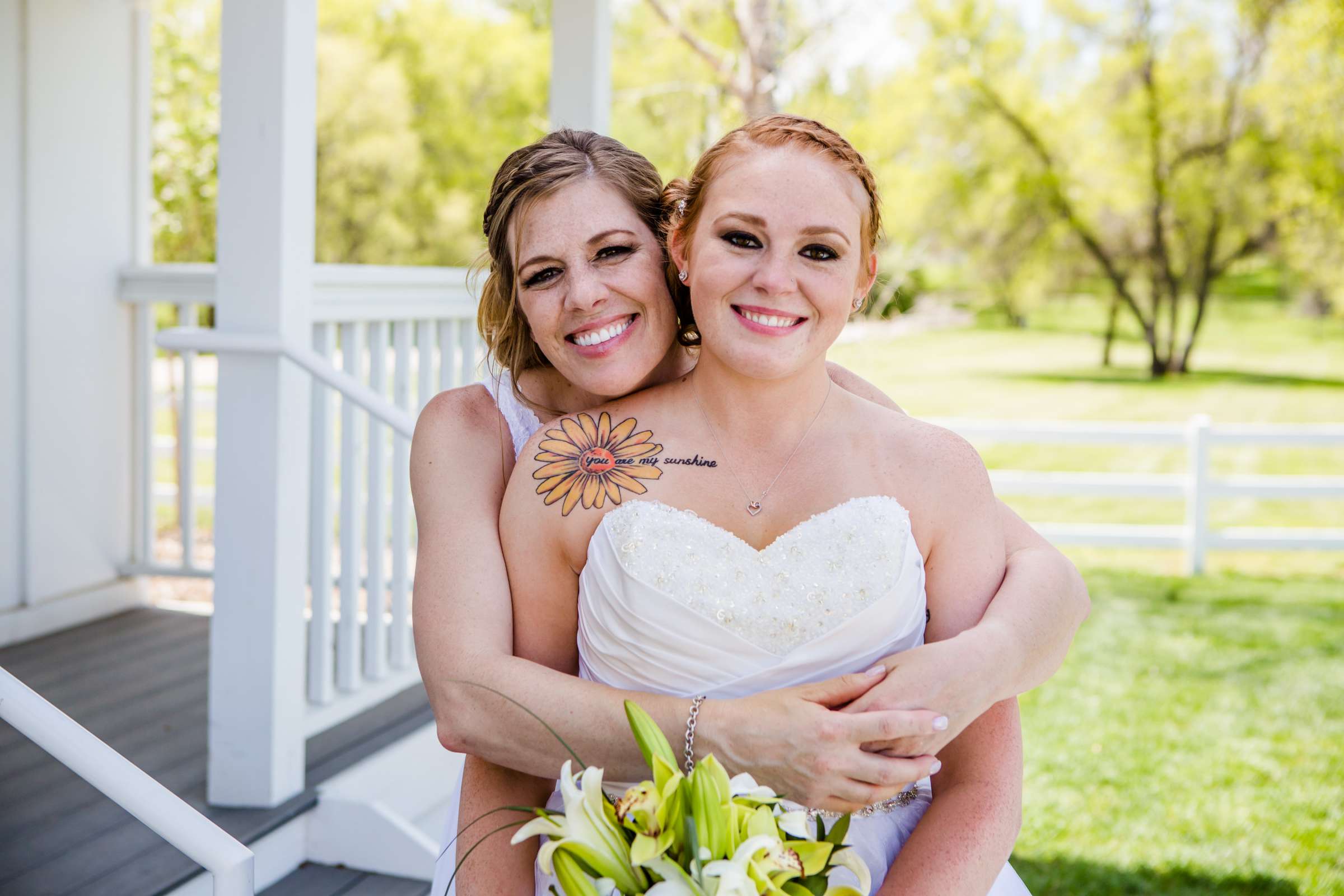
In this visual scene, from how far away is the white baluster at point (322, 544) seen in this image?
3984mm

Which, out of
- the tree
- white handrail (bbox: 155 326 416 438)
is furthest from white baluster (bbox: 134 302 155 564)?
the tree

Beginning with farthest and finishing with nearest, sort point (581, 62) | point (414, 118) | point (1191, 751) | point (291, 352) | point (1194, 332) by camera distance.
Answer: point (414, 118)
point (1194, 332)
point (1191, 751)
point (581, 62)
point (291, 352)

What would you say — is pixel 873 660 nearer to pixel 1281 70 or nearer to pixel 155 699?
pixel 155 699

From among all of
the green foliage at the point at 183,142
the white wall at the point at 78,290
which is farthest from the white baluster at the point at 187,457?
the green foliage at the point at 183,142

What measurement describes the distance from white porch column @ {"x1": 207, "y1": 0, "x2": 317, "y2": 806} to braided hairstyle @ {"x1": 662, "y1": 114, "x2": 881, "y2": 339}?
1.69m

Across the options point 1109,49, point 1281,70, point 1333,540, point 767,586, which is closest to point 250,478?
point 767,586

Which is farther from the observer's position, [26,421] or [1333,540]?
[1333,540]

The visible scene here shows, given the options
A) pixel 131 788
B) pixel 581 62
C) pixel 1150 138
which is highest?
pixel 1150 138

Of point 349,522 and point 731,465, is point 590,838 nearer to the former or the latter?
point 731,465

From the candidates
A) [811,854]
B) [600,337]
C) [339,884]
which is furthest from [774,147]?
[339,884]

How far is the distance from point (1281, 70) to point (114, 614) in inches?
771

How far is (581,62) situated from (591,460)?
3.07 metres

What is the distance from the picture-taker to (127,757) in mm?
3973

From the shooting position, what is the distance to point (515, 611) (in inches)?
75.8
